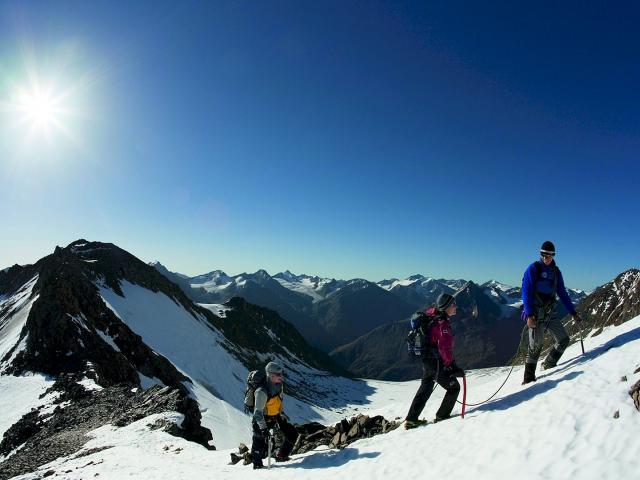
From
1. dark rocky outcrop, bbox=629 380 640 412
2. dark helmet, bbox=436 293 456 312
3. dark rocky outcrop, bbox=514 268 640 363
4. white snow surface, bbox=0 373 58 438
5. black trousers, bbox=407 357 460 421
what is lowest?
dark rocky outcrop, bbox=514 268 640 363

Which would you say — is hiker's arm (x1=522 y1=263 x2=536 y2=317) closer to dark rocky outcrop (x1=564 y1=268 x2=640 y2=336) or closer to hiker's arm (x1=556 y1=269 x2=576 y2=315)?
hiker's arm (x1=556 y1=269 x2=576 y2=315)

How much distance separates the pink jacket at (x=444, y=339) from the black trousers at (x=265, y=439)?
548cm

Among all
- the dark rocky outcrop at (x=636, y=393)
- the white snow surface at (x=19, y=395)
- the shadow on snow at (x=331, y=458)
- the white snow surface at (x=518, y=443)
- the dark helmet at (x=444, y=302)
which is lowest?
the shadow on snow at (x=331, y=458)

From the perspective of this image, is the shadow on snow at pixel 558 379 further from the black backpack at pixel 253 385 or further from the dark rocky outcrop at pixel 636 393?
the black backpack at pixel 253 385

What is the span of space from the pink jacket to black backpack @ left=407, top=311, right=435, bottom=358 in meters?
0.26

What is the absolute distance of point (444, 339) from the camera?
36.3 feet

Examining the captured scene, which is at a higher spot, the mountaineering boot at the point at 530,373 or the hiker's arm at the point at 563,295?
the hiker's arm at the point at 563,295

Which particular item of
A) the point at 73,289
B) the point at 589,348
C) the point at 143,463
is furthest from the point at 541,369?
the point at 73,289

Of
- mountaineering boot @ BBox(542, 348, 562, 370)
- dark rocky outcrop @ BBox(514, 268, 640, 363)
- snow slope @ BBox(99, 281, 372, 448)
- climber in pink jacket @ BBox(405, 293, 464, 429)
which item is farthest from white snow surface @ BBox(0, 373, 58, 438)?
dark rocky outcrop @ BBox(514, 268, 640, 363)

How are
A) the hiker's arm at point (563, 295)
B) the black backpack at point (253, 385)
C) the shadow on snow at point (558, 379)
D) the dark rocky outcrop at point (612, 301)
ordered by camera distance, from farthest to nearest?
the dark rocky outcrop at point (612, 301) < the black backpack at point (253, 385) < the hiker's arm at point (563, 295) < the shadow on snow at point (558, 379)

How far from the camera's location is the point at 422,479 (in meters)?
8.77

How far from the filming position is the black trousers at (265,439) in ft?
40.9

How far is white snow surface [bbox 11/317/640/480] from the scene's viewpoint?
7.47 m

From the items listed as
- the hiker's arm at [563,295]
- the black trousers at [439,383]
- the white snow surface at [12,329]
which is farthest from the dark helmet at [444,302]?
the white snow surface at [12,329]
